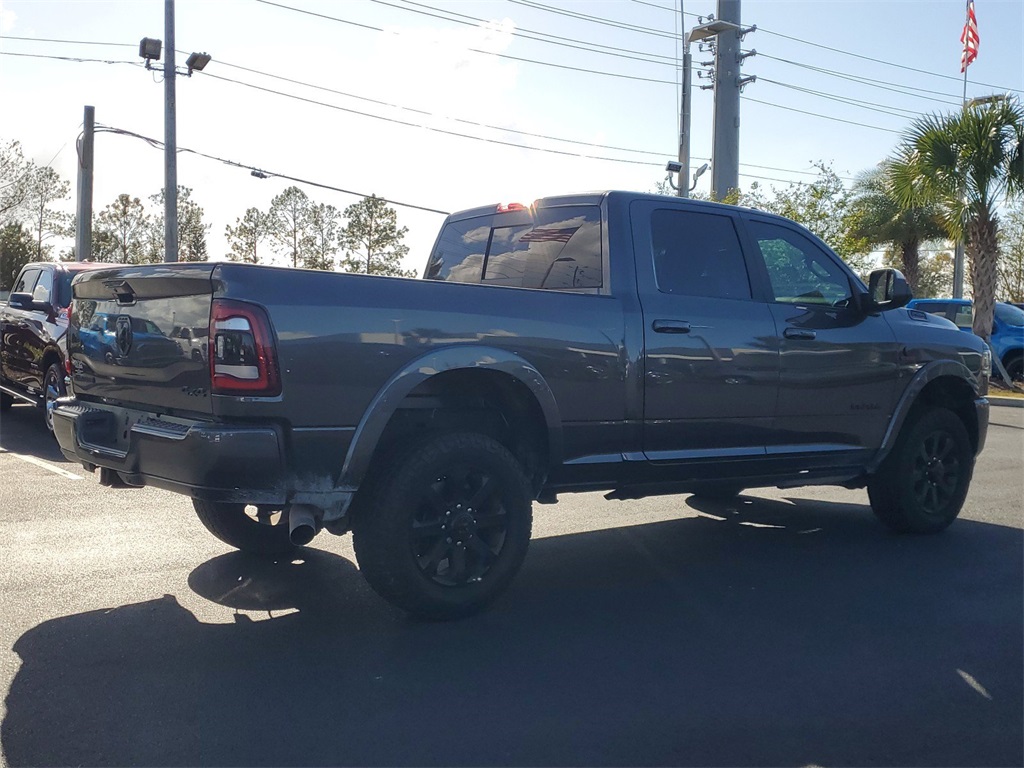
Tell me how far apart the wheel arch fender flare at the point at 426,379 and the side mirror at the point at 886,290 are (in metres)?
2.52

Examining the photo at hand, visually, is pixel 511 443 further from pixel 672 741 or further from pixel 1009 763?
pixel 1009 763

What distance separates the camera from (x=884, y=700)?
369 centimetres

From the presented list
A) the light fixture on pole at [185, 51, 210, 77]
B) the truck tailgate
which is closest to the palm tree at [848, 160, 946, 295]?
the light fixture on pole at [185, 51, 210, 77]

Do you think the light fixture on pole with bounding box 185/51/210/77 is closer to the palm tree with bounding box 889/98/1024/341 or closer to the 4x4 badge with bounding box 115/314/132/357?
the palm tree with bounding box 889/98/1024/341

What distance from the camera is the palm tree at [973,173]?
1852 cm

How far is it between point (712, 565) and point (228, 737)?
320cm

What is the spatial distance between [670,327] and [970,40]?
2869cm

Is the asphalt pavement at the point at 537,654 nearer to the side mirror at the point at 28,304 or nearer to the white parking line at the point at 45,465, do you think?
the white parking line at the point at 45,465

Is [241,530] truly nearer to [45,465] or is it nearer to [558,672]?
[558,672]

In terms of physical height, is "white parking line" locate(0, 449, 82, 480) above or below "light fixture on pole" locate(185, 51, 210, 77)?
below

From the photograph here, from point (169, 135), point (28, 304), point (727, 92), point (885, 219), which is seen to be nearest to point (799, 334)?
point (28, 304)

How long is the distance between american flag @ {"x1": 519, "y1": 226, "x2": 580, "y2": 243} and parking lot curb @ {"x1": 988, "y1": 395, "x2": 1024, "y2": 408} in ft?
46.7

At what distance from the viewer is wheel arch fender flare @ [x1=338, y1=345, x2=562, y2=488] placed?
4086 mm

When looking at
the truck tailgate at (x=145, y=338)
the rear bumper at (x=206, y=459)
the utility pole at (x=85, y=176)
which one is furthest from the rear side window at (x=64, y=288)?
the utility pole at (x=85, y=176)
